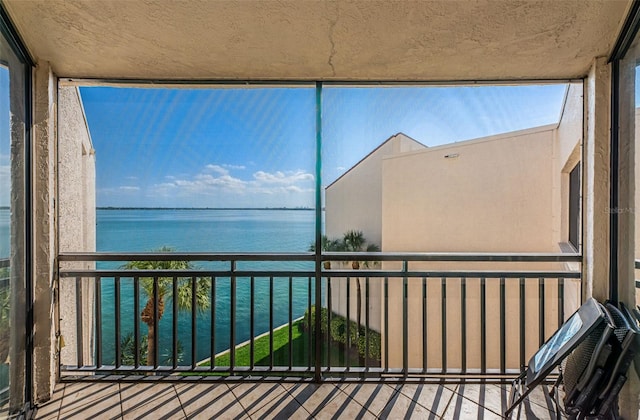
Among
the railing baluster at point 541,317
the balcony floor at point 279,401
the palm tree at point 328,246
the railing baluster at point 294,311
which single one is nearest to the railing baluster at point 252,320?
the railing baluster at point 294,311

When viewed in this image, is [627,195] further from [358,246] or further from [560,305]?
[358,246]

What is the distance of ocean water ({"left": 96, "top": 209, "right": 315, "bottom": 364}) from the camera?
93.5 inches

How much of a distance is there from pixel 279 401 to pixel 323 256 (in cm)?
97

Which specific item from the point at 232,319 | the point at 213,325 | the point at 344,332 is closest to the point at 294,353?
the point at 344,332

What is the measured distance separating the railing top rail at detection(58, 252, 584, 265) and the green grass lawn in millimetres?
555

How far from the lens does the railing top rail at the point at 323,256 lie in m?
2.24

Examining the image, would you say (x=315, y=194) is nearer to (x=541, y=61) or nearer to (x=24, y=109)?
(x=541, y=61)

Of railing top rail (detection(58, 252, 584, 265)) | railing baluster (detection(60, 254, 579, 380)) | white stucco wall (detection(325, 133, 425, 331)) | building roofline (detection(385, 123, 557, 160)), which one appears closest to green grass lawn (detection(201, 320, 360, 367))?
railing baluster (detection(60, 254, 579, 380))

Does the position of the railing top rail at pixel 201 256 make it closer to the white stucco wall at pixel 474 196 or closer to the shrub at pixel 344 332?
the shrub at pixel 344 332

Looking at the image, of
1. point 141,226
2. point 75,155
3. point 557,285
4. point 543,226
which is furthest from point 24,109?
point 543,226

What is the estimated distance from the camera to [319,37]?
1.77m

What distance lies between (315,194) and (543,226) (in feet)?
7.36

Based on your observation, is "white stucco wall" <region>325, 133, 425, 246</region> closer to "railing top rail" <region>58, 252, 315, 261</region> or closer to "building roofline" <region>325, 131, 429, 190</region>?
"building roofline" <region>325, 131, 429, 190</region>

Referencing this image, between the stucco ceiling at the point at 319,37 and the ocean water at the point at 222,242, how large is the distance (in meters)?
1.00
